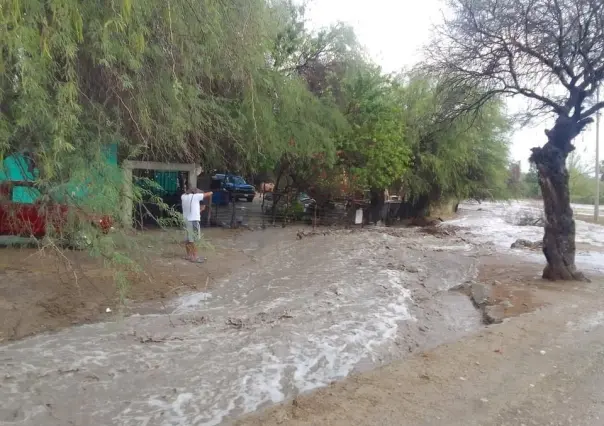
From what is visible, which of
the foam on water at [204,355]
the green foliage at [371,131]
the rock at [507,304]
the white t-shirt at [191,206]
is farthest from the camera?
the green foliage at [371,131]

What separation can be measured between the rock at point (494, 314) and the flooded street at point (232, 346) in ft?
0.83

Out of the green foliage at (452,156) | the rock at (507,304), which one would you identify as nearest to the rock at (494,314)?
the rock at (507,304)

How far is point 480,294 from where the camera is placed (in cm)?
973

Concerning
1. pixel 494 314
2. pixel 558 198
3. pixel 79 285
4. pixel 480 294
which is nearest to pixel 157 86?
pixel 79 285

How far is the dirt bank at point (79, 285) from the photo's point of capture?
647cm

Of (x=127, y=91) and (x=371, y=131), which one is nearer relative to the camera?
(x=127, y=91)

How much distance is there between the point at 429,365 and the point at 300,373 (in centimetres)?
150

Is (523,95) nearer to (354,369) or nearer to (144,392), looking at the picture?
(354,369)

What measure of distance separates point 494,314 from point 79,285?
699 cm

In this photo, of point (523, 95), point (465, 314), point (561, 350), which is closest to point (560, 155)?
point (523, 95)

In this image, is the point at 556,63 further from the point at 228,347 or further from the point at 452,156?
the point at 452,156

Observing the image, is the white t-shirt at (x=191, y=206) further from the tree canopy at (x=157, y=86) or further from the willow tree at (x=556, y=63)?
the willow tree at (x=556, y=63)

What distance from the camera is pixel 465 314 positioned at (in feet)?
28.7

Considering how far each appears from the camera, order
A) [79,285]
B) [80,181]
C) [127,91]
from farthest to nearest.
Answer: [79,285], [127,91], [80,181]
